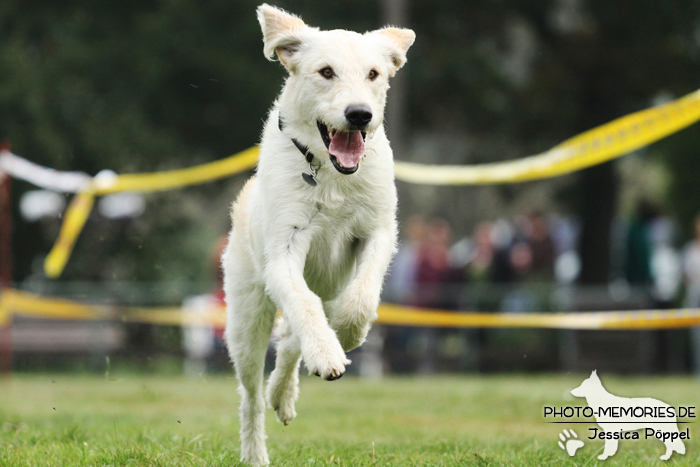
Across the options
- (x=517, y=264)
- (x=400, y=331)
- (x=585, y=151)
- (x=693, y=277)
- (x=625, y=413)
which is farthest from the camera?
(x=517, y=264)

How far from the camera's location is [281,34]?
5.16 meters

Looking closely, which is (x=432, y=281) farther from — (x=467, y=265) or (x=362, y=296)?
(x=362, y=296)

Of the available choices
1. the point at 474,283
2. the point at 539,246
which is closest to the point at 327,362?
the point at 539,246

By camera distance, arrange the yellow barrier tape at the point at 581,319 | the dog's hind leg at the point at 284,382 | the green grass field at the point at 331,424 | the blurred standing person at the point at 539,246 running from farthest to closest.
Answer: the blurred standing person at the point at 539,246
the yellow barrier tape at the point at 581,319
the dog's hind leg at the point at 284,382
the green grass field at the point at 331,424

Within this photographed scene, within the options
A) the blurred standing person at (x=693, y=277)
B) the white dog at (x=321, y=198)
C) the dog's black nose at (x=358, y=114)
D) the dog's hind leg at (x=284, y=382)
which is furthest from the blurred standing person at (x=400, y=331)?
the dog's black nose at (x=358, y=114)

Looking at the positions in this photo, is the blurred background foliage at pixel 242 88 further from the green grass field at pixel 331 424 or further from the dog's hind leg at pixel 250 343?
the dog's hind leg at pixel 250 343

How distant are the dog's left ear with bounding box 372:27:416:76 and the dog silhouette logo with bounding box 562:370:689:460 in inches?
80.2

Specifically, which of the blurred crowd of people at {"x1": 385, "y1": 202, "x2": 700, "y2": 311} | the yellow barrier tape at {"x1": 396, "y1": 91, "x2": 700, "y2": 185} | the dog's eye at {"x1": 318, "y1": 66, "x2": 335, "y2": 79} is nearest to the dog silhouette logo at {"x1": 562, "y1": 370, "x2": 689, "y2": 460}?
the dog's eye at {"x1": 318, "y1": 66, "x2": 335, "y2": 79}

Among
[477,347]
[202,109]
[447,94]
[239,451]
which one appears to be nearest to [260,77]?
[202,109]

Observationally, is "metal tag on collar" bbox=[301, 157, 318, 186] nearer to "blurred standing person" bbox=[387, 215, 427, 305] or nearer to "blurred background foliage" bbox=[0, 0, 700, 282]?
"blurred standing person" bbox=[387, 215, 427, 305]

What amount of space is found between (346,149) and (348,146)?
0.9 inches

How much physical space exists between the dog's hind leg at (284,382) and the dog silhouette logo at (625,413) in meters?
1.56

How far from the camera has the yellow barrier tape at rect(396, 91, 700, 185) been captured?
773 centimetres

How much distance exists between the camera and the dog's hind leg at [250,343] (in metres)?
5.51
